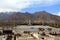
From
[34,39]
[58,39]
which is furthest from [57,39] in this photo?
[34,39]

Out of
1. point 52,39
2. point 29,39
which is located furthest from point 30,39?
point 52,39

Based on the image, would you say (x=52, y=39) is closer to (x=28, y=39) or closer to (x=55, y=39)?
(x=55, y=39)

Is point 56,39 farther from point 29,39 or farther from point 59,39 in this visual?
point 29,39

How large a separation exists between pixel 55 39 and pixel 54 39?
114mm

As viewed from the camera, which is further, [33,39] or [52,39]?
[33,39]

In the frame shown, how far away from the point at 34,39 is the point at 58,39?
3.53 m

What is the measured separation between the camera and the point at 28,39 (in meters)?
18.5

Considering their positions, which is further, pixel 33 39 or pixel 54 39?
pixel 33 39

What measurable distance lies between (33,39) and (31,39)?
0.21m

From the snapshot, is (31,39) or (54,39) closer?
(54,39)

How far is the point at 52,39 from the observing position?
16.1 meters

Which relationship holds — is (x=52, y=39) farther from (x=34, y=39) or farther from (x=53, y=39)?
(x=34, y=39)

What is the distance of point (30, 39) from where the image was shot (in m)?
18.8

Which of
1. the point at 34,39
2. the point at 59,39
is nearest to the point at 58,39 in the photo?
the point at 59,39
